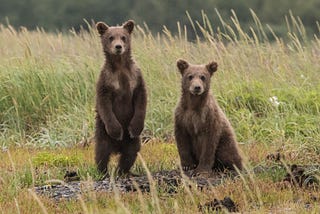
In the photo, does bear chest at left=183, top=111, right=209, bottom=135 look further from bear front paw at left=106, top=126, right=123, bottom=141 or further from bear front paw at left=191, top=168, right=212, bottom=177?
bear front paw at left=106, top=126, right=123, bottom=141

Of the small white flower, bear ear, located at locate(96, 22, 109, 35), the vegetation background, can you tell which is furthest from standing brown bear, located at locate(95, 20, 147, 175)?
the vegetation background

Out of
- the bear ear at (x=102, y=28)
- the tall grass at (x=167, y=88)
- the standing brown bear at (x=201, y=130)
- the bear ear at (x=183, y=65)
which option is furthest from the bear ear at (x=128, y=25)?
the tall grass at (x=167, y=88)

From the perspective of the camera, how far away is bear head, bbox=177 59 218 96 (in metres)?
8.36

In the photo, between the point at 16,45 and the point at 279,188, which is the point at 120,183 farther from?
the point at 16,45

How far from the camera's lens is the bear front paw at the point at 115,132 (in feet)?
27.5

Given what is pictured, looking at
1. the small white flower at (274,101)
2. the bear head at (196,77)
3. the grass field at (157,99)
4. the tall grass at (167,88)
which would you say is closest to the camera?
the bear head at (196,77)

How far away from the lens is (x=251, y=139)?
403 inches

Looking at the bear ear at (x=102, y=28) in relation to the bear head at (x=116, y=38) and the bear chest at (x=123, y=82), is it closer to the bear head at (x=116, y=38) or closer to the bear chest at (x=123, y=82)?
the bear head at (x=116, y=38)

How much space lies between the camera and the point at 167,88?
11.9m

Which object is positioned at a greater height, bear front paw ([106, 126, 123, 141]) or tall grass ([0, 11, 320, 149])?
tall grass ([0, 11, 320, 149])

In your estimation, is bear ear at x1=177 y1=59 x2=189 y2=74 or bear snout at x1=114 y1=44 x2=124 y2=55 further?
bear ear at x1=177 y1=59 x2=189 y2=74

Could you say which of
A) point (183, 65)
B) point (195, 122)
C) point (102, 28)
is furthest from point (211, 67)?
point (102, 28)

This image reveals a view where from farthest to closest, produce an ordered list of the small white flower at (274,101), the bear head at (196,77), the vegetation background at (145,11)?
the vegetation background at (145,11) → the small white flower at (274,101) → the bear head at (196,77)

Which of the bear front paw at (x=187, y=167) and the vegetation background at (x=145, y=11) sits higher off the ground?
the vegetation background at (x=145, y=11)
